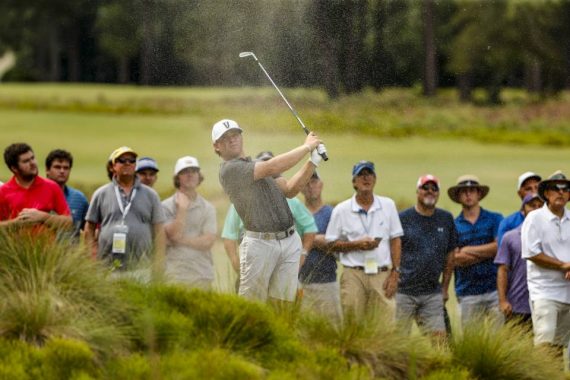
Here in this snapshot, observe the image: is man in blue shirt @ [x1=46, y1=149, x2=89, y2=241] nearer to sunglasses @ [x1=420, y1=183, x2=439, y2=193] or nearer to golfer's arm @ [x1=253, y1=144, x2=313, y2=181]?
golfer's arm @ [x1=253, y1=144, x2=313, y2=181]

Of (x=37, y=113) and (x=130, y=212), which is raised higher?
(x=37, y=113)

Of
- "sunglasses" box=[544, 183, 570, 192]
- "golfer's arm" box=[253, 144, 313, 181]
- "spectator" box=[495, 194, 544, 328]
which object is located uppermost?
"golfer's arm" box=[253, 144, 313, 181]

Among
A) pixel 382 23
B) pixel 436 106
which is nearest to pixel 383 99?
pixel 382 23

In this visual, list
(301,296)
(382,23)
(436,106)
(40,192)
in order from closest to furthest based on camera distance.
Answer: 1. (301,296)
2. (40,192)
3. (382,23)
4. (436,106)

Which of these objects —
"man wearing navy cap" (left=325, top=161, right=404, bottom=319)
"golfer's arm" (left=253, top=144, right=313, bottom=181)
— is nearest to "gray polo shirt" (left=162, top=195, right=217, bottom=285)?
"man wearing navy cap" (left=325, top=161, right=404, bottom=319)

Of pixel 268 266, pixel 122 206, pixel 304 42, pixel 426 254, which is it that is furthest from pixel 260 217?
pixel 304 42

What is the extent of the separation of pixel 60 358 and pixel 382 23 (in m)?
17.1

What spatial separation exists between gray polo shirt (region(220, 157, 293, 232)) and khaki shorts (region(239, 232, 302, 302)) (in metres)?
0.11

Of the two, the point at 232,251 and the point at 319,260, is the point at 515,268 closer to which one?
the point at 319,260

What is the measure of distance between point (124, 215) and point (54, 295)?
268cm

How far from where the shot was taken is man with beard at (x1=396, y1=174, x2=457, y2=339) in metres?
10.9

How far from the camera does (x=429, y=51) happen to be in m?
35.6

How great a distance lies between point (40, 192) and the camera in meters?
9.49

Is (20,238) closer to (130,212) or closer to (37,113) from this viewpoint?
(130,212)
